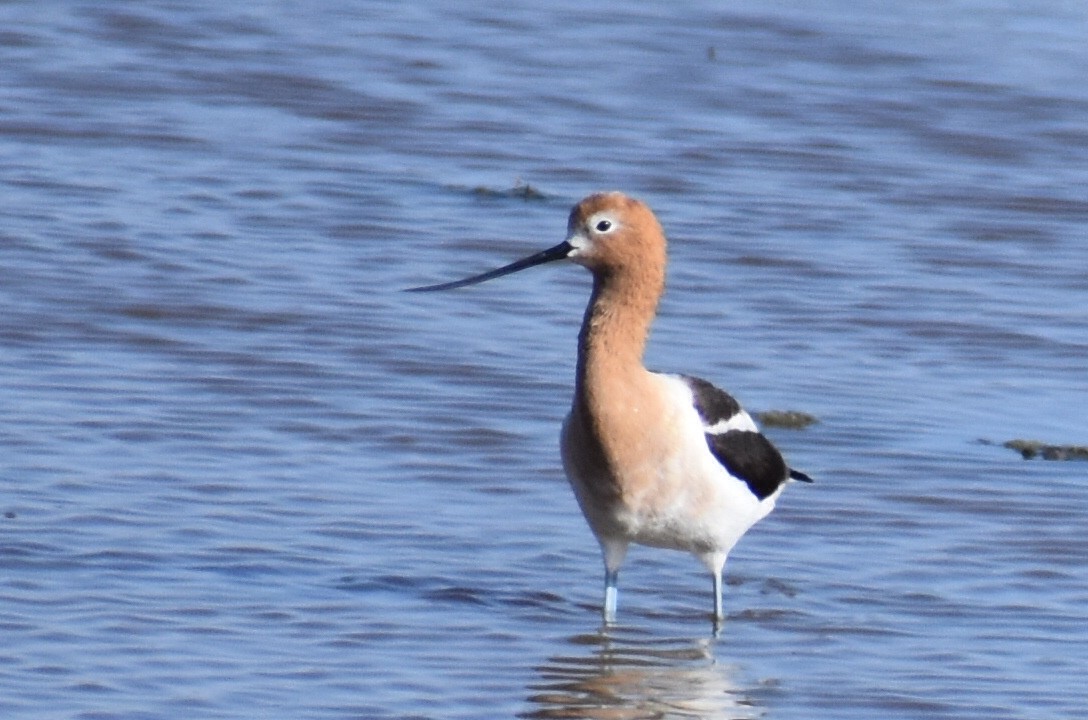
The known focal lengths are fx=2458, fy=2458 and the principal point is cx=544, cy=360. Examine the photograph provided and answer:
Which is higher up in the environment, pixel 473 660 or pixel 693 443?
pixel 693 443

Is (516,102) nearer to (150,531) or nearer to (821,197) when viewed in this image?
(821,197)

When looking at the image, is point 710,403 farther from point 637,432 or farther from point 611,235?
point 611,235

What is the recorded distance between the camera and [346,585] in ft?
23.5

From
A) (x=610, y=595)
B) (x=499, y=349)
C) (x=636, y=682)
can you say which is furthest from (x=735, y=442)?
(x=499, y=349)

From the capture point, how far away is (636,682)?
660cm

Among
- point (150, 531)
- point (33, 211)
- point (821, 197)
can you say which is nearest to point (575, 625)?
point (150, 531)

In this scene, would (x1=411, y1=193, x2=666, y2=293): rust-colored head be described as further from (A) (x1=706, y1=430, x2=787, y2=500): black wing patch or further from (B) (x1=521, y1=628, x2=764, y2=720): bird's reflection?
(B) (x1=521, y1=628, x2=764, y2=720): bird's reflection

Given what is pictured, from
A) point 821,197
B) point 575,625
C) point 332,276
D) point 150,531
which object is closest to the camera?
point 575,625

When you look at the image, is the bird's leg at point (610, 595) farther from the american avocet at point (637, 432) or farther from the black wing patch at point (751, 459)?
the black wing patch at point (751, 459)

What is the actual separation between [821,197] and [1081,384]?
3.35 meters

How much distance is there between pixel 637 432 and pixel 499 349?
10.2 feet

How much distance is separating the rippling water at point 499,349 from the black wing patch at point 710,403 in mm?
597

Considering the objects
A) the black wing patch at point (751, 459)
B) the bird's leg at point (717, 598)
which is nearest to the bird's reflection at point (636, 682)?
the bird's leg at point (717, 598)

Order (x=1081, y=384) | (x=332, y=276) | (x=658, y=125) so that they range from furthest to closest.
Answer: (x=658, y=125) < (x=332, y=276) < (x=1081, y=384)
